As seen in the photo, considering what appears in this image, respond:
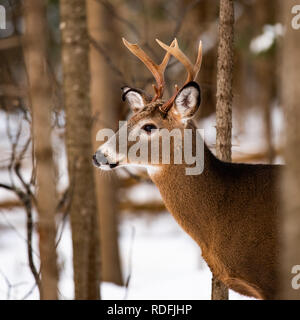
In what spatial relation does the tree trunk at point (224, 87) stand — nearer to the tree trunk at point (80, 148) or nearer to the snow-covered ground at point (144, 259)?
the snow-covered ground at point (144, 259)

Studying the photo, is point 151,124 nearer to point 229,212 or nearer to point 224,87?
point 224,87

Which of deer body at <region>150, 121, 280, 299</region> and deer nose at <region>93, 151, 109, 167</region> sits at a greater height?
deer nose at <region>93, 151, 109, 167</region>

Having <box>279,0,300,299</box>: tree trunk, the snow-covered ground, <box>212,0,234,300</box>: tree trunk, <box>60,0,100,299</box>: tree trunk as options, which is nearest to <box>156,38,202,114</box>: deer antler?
<box>212,0,234,300</box>: tree trunk

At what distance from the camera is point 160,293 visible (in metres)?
7.54

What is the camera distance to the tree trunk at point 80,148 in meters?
5.68

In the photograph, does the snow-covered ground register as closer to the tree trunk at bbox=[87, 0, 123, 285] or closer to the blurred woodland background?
the blurred woodland background

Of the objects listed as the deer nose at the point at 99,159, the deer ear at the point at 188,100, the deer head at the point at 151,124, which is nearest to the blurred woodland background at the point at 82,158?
the deer nose at the point at 99,159

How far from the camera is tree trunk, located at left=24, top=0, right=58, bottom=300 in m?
3.92

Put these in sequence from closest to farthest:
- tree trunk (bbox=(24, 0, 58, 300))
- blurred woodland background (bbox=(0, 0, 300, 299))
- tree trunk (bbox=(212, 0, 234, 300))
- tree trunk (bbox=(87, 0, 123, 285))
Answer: tree trunk (bbox=(24, 0, 58, 300))
blurred woodland background (bbox=(0, 0, 300, 299))
tree trunk (bbox=(212, 0, 234, 300))
tree trunk (bbox=(87, 0, 123, 285))

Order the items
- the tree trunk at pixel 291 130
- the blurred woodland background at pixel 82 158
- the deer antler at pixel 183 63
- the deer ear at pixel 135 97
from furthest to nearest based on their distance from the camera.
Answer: the deer ear at pixel 135 97, the deer antler at pixel 183 63, the blurred woodland background at pixel 82 158, the tree trunk at pixel 291 130

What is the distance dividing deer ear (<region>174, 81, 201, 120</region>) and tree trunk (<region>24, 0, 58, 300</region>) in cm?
100

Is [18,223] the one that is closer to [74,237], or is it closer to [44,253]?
[74,237]

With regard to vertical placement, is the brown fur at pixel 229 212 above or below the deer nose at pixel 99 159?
below

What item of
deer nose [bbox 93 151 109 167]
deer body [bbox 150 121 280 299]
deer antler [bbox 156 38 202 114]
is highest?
deer antler [bbox 156 38 202 114]
